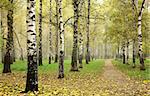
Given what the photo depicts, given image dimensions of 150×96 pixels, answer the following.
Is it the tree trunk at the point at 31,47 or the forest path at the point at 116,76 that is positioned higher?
the tree trunk at the point at 31,47

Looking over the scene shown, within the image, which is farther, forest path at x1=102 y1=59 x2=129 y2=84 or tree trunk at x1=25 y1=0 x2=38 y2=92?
forest path at x1=102 y1=59 x2=129 y2=84

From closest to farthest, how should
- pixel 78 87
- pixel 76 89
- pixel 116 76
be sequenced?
pixel 76 89
pixel 78 87
pixel 116 76

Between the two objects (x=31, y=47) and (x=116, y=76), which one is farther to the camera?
(x=116, y=76)

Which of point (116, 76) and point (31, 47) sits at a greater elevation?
point (31, 47)

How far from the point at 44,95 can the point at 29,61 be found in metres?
1.90

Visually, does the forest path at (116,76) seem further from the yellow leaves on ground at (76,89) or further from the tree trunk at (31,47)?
the tree trunk at (31,47)

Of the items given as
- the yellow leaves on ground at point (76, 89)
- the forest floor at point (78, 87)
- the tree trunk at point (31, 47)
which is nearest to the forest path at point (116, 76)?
the forest floor at point (78, 87)

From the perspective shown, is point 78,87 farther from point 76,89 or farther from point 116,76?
point 116,76

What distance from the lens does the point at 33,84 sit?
12664 mm

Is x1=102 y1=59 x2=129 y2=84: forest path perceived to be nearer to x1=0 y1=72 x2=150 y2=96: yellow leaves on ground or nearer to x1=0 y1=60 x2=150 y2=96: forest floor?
x1=0 y1=60 x2=150 y2=96: forest floor

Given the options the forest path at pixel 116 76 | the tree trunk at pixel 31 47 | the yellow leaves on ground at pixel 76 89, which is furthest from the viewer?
the forest path at pixel 116 76

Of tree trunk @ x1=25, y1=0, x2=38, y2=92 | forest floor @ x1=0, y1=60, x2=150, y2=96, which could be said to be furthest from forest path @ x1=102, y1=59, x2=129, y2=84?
tree trunk @ x1=25, y1=0, x2=38, y2=92

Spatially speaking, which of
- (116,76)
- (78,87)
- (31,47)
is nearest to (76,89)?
(78,87)

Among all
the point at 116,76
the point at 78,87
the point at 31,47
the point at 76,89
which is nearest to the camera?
the point at 31,47
